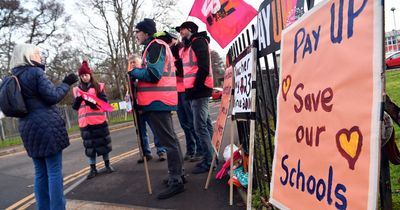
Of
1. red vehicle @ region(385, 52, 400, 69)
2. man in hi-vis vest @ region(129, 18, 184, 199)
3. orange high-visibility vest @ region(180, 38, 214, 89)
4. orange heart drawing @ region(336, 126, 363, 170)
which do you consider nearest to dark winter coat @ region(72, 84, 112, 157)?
orange high-visibility vest @ region(180, 38, 214, 89)

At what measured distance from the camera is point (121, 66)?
3030cm

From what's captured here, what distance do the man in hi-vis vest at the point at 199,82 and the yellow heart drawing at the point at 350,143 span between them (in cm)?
325

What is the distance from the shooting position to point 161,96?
→ 13.5 ft

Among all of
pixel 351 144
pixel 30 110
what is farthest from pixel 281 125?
pixel 30 110

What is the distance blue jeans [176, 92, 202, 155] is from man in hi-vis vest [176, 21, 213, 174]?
2.54 feet

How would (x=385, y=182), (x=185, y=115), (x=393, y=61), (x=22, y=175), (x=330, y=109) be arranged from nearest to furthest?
(x=330, y=109), (x=385, y=182), (x=185, y=115), (x=22, y=175), (x=393, y=61)

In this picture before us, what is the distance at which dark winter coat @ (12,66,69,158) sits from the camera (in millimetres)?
3512

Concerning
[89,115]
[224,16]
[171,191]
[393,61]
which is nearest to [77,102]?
[89,115]

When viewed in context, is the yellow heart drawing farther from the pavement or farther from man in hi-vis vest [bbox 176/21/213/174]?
man in hi-vis vest [bbox 176/21/213/174]

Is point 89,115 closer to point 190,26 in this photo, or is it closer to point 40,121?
point 40,121

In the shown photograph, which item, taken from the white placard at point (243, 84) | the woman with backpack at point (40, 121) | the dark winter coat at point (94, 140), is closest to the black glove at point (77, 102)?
the dark winter coat at point (94, 140)

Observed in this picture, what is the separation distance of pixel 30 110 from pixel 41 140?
0.32m

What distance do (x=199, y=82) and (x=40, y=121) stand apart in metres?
2.06

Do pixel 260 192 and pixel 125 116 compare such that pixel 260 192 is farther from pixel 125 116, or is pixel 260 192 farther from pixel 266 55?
pixel 125 116
